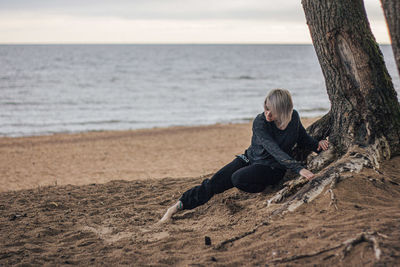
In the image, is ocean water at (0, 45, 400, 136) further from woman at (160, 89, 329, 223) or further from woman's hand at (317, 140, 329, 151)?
woman at (160, 89, 329, 223)

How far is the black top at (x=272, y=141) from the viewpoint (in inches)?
182

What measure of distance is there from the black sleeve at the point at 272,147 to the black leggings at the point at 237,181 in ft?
1.05

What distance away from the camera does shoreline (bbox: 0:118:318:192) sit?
9.68m

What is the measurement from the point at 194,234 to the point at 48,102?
23142 mm

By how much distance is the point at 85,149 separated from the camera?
12.9 meters

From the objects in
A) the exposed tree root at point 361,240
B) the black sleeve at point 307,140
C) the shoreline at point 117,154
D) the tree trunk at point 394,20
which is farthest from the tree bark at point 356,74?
the shoreline at point 117,154

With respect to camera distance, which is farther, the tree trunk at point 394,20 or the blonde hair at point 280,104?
the blonde hair at point 280,104

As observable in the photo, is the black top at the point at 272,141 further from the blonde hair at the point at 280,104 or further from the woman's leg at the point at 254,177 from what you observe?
the blonde hair at the point at 280,104

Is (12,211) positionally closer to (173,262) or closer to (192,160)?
(173,262)

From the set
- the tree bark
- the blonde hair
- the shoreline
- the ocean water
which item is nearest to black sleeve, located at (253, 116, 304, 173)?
the blonde hair

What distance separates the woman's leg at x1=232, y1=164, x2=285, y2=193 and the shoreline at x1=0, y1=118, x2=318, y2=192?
4.40 metres

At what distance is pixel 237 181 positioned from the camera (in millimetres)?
4895

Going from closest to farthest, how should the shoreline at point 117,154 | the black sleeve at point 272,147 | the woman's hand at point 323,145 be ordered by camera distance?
the black sleeve at point 272,147 < the woman's hand at point 323,145 < the shoreline at point 117,154

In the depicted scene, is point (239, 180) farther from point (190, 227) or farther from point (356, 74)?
point (356, 74)
